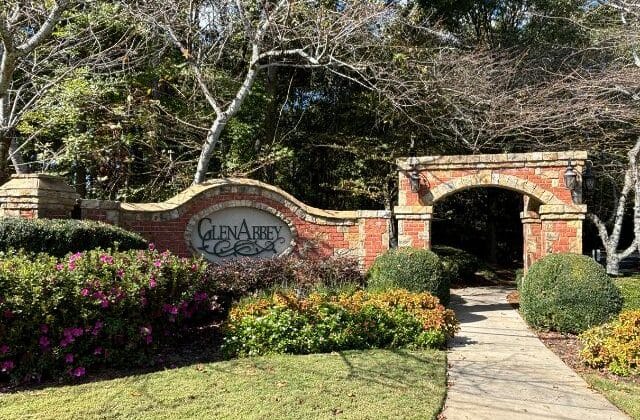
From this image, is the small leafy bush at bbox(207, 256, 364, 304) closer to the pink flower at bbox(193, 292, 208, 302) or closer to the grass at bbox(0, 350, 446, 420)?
the pink flower at bbox(193, 292, 208, 302)

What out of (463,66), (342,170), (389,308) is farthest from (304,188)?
(389,308)

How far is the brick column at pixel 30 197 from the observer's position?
291 inches

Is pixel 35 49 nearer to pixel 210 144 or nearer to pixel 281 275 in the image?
pixel 210 144

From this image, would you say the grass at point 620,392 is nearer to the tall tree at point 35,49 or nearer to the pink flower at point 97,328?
the pink flower at point 97,328

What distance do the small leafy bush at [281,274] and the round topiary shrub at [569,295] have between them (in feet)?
9.28

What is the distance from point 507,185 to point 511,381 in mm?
5064

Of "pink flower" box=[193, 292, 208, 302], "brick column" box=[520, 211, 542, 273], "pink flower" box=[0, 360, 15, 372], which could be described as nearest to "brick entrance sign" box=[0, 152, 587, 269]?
"brick column" box=[520, 211, 542, 273]

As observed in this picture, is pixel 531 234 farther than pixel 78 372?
Yes

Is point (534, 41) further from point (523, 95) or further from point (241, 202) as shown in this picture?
point (241, 202)

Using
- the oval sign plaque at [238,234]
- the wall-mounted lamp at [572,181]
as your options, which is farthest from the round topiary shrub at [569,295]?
the oval sign plaque at [238,234]

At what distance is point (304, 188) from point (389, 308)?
909 cm

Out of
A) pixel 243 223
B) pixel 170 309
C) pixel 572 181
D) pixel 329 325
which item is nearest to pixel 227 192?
pixel 243 223

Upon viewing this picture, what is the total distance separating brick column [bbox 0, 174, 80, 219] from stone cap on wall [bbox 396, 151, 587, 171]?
5889mm

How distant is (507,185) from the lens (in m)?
9.48
